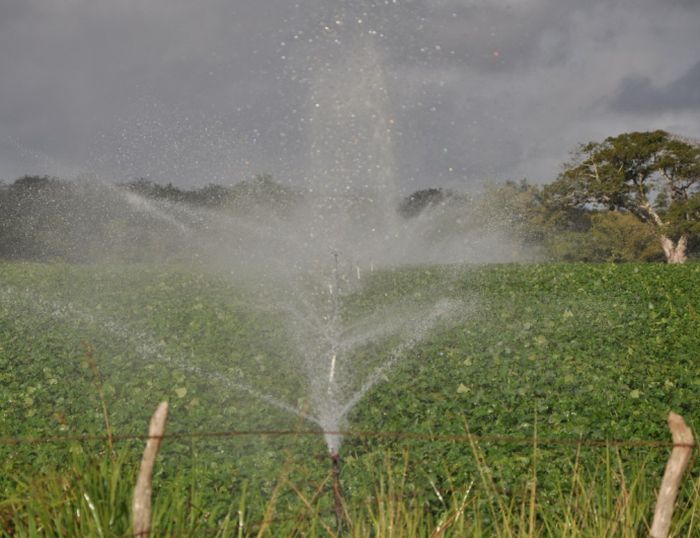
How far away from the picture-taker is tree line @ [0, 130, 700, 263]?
2744 cm

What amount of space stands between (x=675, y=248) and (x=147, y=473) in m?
36.6

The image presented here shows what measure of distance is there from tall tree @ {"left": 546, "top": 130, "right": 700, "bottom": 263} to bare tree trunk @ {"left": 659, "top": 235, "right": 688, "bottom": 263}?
78 mm

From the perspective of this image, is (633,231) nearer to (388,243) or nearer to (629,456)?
(388,243)

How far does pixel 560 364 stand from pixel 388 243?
38.4ft

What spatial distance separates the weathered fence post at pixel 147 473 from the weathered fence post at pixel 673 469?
173cm

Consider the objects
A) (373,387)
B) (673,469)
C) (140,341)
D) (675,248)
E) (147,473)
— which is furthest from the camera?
(675,248)

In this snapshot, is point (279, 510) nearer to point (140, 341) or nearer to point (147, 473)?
point (147, 473)

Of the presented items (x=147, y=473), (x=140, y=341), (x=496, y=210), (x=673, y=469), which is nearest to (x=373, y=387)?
(x=140, y=341)

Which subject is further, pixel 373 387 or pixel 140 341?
pixel 140 341

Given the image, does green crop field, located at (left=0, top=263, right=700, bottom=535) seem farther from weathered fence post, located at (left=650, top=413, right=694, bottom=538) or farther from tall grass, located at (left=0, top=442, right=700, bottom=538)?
weathered fence post, located at (left=650, top=413, right=694, bottom=538)

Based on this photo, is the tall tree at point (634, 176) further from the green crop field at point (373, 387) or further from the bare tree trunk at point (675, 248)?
the green crop field at point (373, 387)

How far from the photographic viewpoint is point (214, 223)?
1049 inches

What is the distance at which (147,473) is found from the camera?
2.65 meters

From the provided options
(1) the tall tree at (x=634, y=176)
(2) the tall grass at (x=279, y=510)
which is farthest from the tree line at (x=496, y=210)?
(2) the tall grass at (x=279, y=510)
